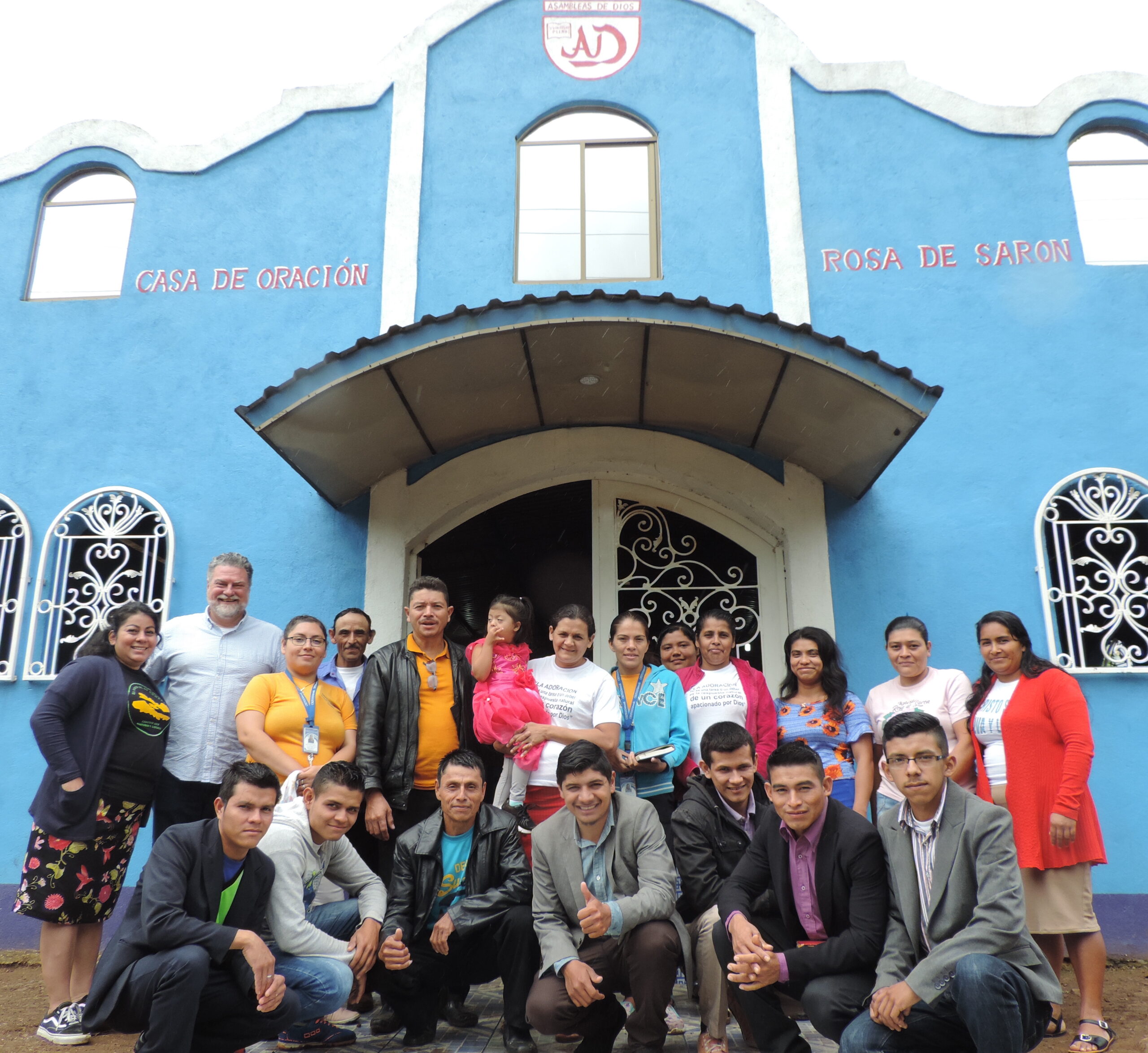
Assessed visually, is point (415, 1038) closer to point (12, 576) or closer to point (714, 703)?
point (714, 703)

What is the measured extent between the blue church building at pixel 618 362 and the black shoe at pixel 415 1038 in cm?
261

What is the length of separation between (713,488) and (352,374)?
2389mm

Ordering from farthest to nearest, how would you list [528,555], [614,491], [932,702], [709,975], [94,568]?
[528,555] → [614,491] → [94,568] → [932,702] → [709,975]

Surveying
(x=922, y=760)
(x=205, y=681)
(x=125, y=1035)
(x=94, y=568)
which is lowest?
(x=125, y=1035)

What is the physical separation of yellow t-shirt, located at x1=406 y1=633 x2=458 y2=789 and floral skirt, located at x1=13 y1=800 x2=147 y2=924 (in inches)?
48.5

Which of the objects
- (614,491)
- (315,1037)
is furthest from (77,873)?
(614,491)

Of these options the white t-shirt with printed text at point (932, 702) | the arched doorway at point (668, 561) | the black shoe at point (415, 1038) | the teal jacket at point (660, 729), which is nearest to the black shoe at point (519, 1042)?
the black shoe at point (415, 1038)

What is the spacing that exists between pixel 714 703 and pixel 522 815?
3.39 feet

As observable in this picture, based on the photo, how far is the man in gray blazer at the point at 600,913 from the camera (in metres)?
3.52

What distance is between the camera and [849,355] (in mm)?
4996

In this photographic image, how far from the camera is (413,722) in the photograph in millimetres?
4379

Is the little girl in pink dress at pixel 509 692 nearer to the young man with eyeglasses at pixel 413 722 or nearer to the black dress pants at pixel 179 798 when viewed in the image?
the young man with eyeglasses at pixel 413 722

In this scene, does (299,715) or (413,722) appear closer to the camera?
(299,715)

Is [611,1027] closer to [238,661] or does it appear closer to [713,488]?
[238,661]
